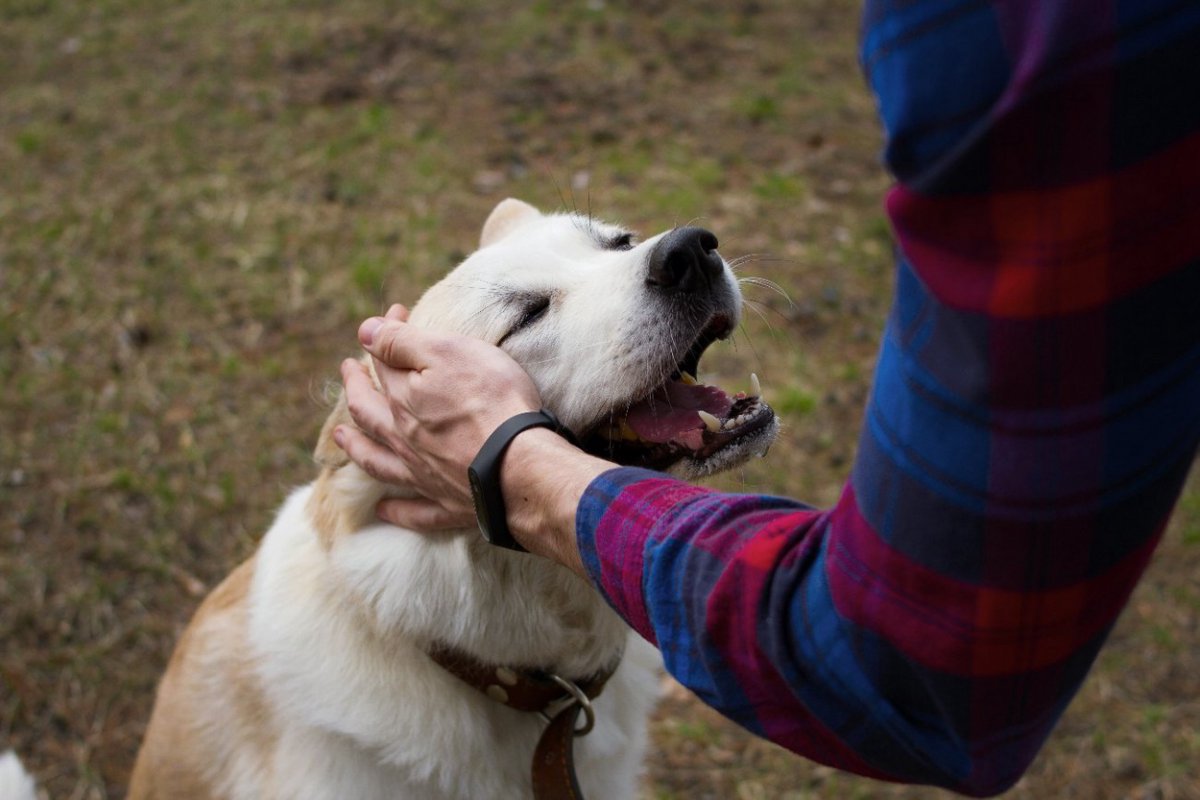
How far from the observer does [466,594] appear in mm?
1913

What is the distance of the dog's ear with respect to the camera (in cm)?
244

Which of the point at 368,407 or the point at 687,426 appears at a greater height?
the point at 368,407

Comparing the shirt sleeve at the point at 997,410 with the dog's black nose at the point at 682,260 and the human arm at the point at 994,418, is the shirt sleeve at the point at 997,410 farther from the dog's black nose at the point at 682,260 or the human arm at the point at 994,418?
the dog's black nose at the point at 682,260

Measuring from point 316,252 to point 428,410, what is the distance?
3.40 meters

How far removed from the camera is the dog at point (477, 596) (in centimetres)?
189

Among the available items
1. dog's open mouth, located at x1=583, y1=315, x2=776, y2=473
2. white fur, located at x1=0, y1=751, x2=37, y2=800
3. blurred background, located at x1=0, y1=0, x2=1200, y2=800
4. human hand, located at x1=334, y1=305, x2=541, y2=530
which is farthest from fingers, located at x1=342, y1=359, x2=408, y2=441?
white fur, located at x1=0, y1=751, x2=37, y2=800

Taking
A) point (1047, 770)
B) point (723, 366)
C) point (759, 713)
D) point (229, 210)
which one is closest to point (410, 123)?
point (229, 210)

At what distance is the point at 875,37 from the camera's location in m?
0.87

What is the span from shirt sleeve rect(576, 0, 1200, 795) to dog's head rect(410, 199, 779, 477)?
2.43 ft

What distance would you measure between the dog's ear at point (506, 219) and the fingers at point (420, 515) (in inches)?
29.3

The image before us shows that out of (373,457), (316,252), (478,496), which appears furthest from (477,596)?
(316,252)

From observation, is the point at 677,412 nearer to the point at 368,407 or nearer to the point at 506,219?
the point at 368,407

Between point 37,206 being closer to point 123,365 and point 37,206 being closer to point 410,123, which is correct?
point 123,365

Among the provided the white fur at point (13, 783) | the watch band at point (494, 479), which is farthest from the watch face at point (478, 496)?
the white fur at point (13, 783)
